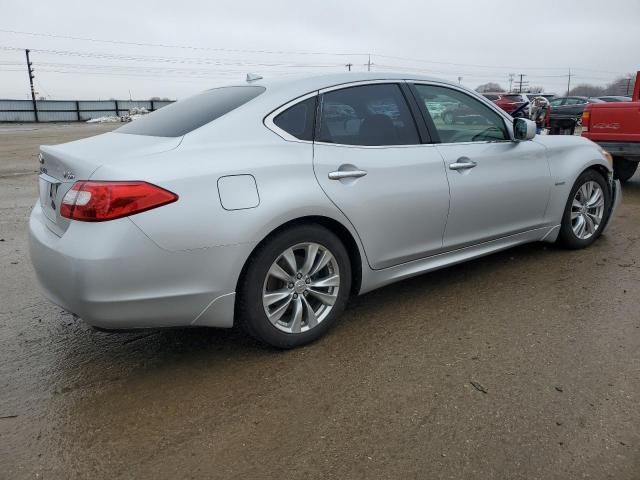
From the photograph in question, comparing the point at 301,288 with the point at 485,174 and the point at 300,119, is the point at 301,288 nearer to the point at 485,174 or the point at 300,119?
the point at 300,119

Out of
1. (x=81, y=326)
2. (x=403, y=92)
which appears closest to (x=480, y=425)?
(x=403, y=92)

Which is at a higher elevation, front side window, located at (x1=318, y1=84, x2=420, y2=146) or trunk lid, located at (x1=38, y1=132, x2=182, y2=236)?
front side window, located at (x1=318, y1=84, x2=420, y2=146)

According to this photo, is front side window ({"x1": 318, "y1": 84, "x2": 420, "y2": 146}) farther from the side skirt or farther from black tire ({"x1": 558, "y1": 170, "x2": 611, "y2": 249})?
black tire ({"x1": 558, "y1": 170, "x2": 611, "y2": 249})

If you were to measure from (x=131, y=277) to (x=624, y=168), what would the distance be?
8.44 m

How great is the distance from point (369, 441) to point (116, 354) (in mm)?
1653

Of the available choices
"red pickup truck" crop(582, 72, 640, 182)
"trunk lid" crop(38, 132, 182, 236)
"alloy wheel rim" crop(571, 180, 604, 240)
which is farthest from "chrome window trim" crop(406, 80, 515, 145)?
"red pickup truck" crop(582, 72, 640, 182)

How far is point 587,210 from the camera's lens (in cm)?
487

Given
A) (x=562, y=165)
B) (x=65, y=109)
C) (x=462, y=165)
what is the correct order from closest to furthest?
(x=462, y=165) < (x=562, y=165) < (x=65, y=109)

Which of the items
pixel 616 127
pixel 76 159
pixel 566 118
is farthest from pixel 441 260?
pixel 566 118

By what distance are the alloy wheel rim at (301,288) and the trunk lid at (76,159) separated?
0.88 m

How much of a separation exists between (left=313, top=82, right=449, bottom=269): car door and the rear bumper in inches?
29.8

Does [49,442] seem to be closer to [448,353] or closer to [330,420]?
[330,420]

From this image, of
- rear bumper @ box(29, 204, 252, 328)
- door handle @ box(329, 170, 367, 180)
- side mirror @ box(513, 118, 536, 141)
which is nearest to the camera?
rear bumper @ box(29, 204, 252, 328)

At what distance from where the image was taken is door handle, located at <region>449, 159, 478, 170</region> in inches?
144
